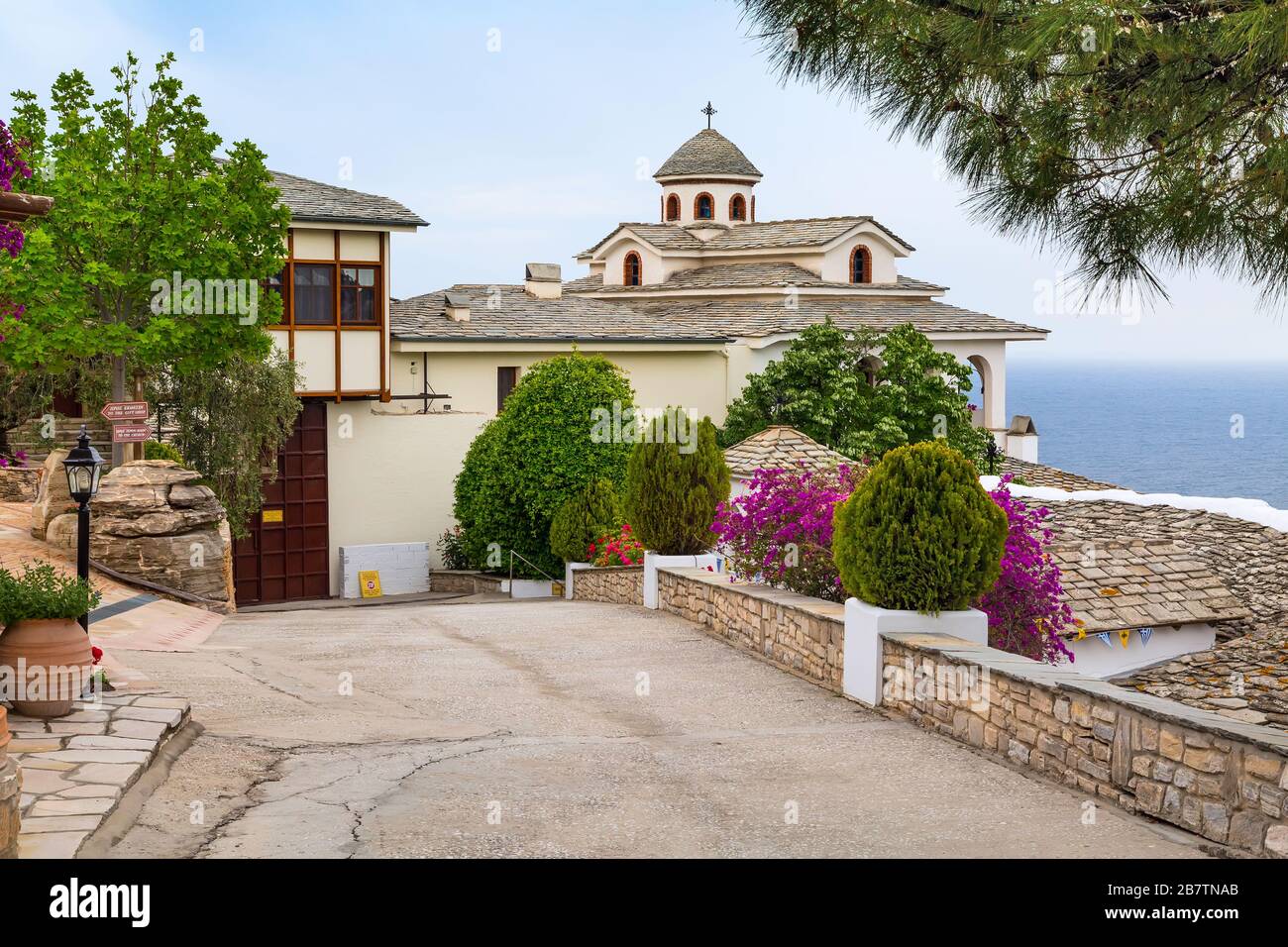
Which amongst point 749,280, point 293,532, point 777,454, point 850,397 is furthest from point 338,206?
point 749,280

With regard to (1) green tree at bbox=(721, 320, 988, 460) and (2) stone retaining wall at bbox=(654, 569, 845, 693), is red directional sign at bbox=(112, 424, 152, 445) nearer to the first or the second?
(2) stone retaining wall at bbox=(654, 569, 845, 693)

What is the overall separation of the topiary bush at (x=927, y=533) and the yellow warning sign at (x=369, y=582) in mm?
19758

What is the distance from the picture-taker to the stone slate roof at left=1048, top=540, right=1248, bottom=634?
15992 millimetres

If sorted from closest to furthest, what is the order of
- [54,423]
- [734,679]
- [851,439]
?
[734,679], [54,423], [851,439]

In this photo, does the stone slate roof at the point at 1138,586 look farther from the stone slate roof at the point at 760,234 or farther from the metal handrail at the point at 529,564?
the stone slate roof at the point at 760,234

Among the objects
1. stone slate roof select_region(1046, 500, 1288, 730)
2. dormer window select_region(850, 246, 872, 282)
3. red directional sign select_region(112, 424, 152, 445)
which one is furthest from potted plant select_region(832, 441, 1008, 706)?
dormer window select_region(850, 246, 872, 282)

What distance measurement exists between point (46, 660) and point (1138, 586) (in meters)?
13.0

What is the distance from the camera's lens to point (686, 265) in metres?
43.1

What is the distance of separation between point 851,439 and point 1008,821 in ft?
79.8

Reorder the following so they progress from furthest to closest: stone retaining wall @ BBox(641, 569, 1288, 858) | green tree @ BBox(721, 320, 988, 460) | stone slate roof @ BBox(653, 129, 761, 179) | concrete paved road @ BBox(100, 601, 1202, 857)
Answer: stone slate roof @ BBox(653, 129, 761, 179)
green tree @ BBox(721, 320, 988, 460)
concrete paved road @ BBox(100, 601, 1202, 857)
stone retaining wall @ BBox(641, 569, 1288, 858)

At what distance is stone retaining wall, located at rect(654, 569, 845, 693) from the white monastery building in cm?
1401

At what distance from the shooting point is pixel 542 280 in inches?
1428

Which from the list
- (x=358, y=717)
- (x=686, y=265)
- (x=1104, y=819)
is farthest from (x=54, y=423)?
(x=686, y=265)

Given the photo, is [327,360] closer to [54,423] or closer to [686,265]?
[54,423]
